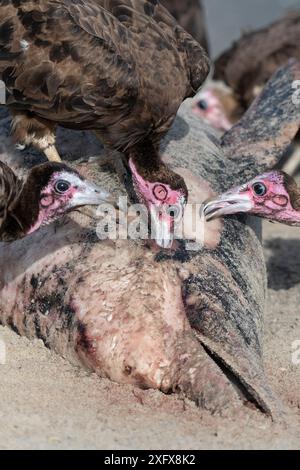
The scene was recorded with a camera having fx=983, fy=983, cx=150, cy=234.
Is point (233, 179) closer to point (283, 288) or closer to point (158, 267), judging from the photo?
point (283, 288)

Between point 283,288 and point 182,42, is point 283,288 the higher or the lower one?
the lower one

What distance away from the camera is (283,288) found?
7258 mm

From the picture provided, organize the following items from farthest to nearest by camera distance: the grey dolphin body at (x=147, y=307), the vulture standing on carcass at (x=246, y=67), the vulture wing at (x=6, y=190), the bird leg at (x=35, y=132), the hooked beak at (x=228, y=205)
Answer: the vulture standing on carcass at (x=246, y=67) < the bird leg at (x=35, y=132) < the hooked beak at (x=228, y=205) < the vulture wing at (x=6, y=190) < the grey dolphin body at (x=147, y=307)

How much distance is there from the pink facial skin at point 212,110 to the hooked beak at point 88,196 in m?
5.57

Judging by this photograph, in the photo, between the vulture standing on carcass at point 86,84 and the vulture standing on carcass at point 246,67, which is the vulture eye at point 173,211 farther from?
the vulture standing on carcass at point 246,67

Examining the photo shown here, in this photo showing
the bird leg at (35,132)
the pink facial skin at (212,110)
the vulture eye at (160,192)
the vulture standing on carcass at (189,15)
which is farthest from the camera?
the vulture standing on carcass at (189,15)

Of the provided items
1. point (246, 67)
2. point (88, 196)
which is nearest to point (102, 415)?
point (88, 196)

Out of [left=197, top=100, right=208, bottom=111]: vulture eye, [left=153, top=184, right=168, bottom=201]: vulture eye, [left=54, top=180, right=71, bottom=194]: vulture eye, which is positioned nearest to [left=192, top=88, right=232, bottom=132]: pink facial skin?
[left=197, top=100, right=208, bottom=111]: vulture eye

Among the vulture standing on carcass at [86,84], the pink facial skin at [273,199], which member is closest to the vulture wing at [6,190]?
the vulture standing on carcass at [86,84]

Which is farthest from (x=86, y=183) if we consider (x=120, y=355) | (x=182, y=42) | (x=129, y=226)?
(x=182, y=42)

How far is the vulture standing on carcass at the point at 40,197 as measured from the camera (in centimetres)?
535

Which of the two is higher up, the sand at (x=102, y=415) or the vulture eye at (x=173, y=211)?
the vulture eye at (x=173, y=211)

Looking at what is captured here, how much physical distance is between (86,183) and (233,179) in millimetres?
1540

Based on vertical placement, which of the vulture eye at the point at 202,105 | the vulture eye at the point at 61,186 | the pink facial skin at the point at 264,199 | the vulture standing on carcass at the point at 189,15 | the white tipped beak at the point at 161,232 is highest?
the pink facial skin at the point at 264,199
